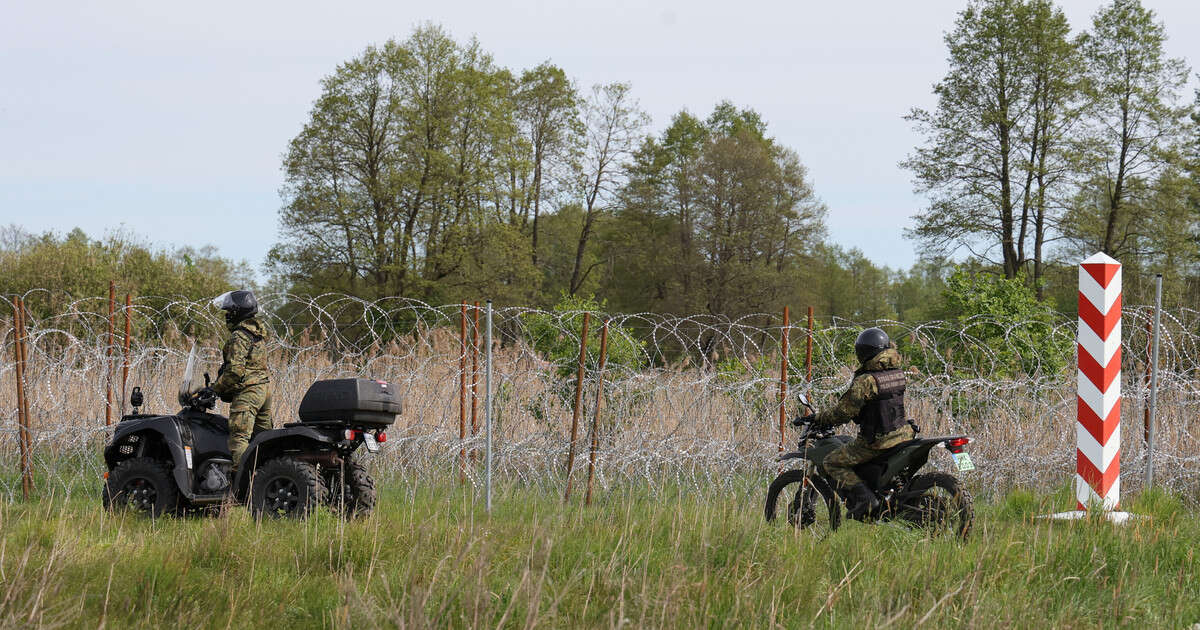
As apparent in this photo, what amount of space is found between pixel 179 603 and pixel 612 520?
7.92 feet

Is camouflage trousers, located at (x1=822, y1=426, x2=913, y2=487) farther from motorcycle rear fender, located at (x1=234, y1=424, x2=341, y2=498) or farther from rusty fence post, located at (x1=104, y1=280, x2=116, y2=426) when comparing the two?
rusty fence post, located at (x1=104, y1=280, x2=116, y2=426)

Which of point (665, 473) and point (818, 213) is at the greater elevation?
point (818, 213)

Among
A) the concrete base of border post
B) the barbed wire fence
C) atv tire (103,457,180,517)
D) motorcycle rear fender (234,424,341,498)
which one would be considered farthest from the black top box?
the concrete base of border post

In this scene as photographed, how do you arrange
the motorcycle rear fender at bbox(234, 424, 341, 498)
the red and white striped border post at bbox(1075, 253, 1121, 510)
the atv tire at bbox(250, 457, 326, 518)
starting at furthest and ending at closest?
the red and white striped border post at bbox(1075, 253, 1121, 510) < the motorcycle rear fender at bbox(234, 424, 341, 498) < the atv tire at bbox(250, 457, 326, 518)

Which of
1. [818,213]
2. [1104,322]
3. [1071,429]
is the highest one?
[818,213]

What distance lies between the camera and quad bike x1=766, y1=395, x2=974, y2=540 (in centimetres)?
580

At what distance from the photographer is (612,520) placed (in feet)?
19.4

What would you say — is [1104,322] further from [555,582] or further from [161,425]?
[161,425]

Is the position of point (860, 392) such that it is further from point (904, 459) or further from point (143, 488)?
point (143, 488)

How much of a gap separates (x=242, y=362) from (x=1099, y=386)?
570 centimetres

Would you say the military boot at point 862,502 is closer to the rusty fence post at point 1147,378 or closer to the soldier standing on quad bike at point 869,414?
the soldier standing on quad bike at point 869,414

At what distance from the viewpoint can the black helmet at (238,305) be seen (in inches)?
277

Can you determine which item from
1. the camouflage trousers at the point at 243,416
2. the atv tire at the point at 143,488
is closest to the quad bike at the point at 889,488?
the camouflage trousers at the point at 243,416

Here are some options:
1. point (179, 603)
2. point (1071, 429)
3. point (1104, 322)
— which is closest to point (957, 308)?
point (1071, 429)
